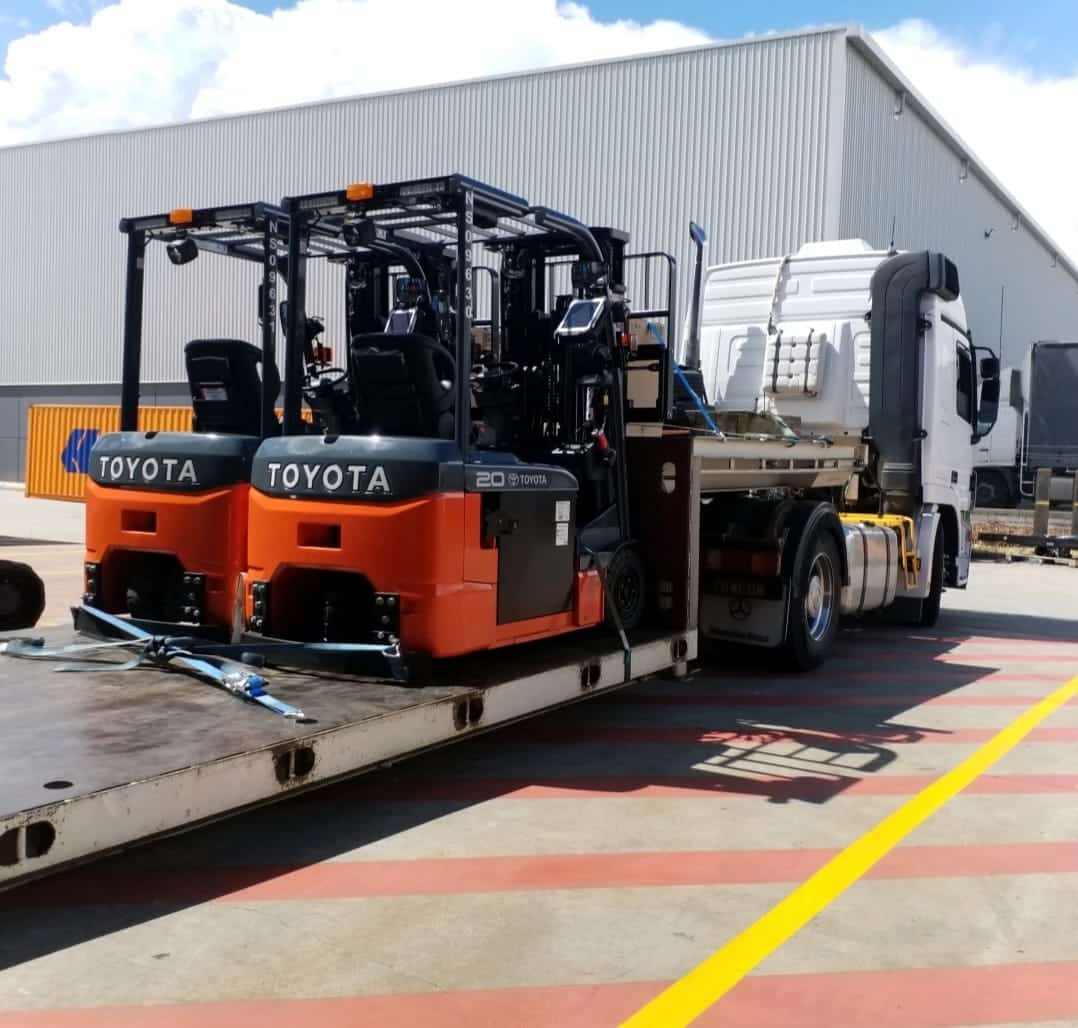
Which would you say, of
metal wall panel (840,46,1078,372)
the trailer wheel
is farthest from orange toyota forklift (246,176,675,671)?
the trailer wheel

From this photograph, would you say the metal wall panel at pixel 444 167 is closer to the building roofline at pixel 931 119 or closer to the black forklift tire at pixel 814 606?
the building roofline at pixel 931 119

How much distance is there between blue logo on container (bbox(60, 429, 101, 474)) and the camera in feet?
89.5

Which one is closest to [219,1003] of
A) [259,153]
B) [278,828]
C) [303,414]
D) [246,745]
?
[246,745]

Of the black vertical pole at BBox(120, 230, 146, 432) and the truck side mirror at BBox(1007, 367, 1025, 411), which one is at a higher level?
the truck side mirror at BBox(1007, 367, 1025, 411)

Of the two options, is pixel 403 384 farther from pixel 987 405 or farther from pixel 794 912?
pixel 987 405

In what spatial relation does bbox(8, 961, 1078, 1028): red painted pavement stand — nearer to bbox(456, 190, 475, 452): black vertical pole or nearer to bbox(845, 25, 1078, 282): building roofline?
bbox(456, 190, 475, 452): black vertical pole

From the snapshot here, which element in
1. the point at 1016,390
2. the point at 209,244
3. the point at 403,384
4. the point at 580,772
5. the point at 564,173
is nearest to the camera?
the point at 403,384

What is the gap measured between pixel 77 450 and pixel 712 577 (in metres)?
22.4

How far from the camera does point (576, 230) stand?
6.48m

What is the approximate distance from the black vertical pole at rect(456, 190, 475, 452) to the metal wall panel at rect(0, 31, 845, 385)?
16946 mm

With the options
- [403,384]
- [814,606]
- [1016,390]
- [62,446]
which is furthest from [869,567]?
[62,446]

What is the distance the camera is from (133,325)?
6633mm

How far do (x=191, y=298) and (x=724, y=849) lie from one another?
1172 inches

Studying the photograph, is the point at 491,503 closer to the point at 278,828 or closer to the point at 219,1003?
the point at 278,828
